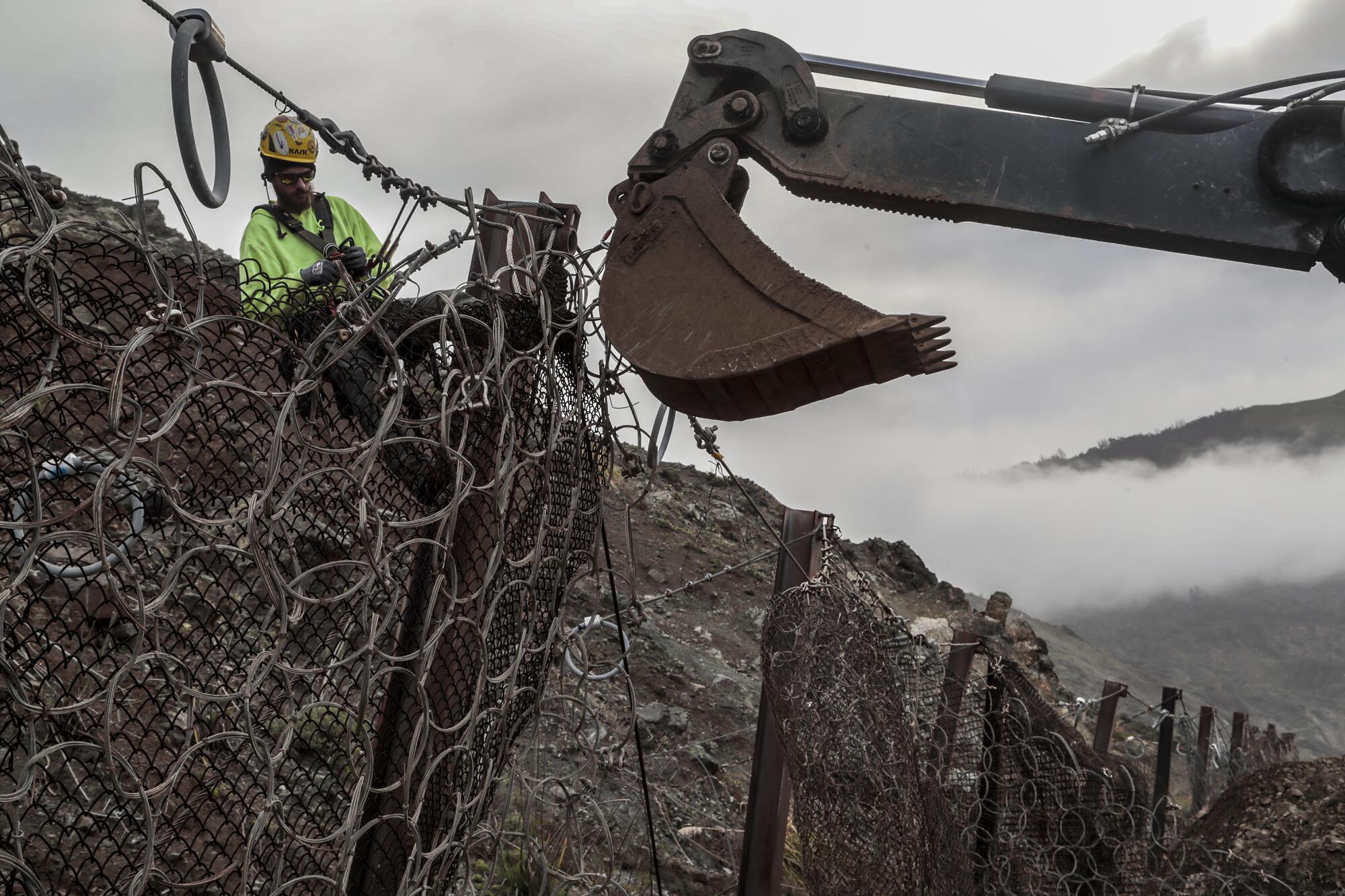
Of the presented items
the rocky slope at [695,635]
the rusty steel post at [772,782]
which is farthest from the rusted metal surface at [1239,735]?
the rusty steel post at [772,782]

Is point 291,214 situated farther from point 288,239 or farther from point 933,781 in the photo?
point 933,781

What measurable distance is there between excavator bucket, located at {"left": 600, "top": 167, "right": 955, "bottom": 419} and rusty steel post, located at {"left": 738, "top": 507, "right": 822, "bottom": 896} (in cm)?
160

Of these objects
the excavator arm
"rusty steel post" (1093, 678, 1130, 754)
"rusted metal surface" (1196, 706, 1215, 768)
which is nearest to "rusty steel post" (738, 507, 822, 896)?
the excavator arm

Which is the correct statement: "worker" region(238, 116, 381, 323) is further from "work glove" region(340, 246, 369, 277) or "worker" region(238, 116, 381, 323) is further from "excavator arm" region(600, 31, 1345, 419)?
"excavator arm" region(600, 31, 1345, 419)

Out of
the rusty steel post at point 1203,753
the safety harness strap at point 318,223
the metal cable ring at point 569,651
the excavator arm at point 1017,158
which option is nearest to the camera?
the excavator arm at point 1017,158

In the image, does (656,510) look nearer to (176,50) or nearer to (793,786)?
(793,786)

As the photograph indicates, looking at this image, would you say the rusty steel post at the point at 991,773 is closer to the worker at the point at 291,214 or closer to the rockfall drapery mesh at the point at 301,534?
the rockfall drapery mesh at the point at 301,534

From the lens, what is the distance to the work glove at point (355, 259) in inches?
107

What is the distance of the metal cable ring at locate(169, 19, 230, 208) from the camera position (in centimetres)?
171

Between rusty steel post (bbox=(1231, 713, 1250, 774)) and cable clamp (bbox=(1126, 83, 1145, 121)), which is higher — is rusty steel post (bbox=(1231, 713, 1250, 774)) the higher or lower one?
the higher one

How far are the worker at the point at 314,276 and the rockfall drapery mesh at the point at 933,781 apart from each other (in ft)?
5.21

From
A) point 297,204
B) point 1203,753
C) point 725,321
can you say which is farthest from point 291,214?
point 1203,753

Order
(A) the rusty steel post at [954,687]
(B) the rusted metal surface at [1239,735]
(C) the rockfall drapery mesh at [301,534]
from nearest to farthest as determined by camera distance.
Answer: (C) the rockfall drapery mesh at [301,534] → (A) the rusty steel post at [954,687] → (B) the rusted metal surface at [1239,735]

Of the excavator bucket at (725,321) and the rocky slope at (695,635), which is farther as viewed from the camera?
the rocky slope at (695,635)
